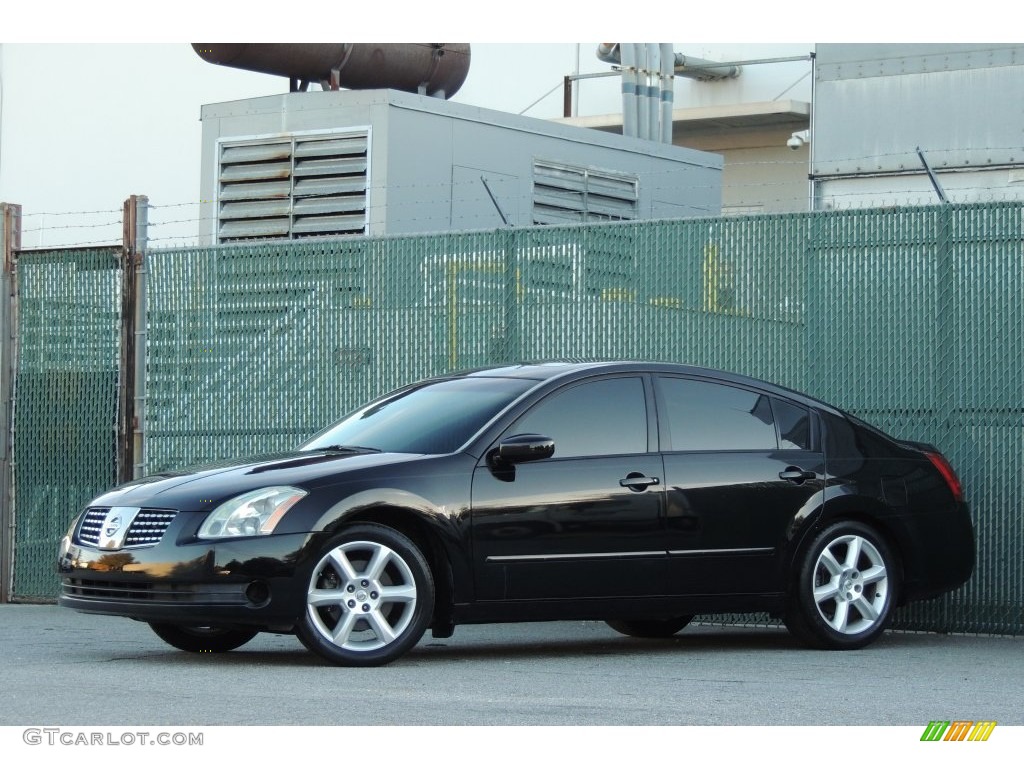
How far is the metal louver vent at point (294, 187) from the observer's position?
1582cm

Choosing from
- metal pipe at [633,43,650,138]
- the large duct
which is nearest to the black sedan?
the large duct

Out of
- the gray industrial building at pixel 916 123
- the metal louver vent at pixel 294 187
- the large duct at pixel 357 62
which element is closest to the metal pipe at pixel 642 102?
the large duct at pixel 357 62

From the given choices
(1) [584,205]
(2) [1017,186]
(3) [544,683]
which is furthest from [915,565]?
(1) [584,205]

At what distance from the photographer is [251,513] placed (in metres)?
8.45

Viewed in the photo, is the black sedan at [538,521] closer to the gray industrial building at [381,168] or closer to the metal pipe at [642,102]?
the gray industrial building at [381,168]

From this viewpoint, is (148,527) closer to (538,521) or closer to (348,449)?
(348,449)

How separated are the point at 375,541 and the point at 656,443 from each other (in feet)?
5.45

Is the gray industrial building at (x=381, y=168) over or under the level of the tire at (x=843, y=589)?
over

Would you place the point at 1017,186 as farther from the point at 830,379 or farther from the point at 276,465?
the point at 276,465

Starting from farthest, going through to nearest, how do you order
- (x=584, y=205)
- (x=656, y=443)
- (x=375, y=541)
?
(x=584, y=205) < (x=656, y=443) < (x=375, y=541)

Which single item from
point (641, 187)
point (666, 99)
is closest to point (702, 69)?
point (666, 99)

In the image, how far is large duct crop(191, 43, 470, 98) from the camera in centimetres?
1677

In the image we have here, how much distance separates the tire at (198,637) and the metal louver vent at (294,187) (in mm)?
6636
